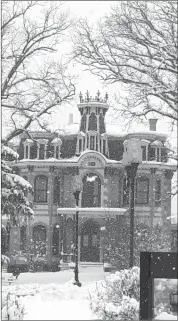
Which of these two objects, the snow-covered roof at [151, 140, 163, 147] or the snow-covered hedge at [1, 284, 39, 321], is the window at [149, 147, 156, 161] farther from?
the snow-covered hedge at [1, 284, 39, 321]

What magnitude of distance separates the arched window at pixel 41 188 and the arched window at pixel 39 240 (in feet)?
0.40

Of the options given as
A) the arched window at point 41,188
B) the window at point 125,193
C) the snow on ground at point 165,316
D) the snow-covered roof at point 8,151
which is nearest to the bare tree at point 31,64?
the snow-covered roof at point 8,151

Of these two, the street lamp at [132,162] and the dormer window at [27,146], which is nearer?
the street lamp at [132,162]

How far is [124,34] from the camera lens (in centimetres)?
268

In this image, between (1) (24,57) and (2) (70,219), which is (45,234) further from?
(1) (24,57)

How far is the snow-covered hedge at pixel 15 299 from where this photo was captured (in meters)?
2.61

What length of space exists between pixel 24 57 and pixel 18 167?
525 mm

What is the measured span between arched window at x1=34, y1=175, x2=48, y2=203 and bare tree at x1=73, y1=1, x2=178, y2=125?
45cm

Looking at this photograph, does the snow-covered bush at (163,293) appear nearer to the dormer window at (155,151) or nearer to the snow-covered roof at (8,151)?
the dormer window at (155,151)

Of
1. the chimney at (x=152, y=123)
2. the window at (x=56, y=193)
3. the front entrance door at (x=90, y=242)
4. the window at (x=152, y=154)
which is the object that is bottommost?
the front entrance door at (x=90, y=242)

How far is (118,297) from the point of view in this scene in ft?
8.38

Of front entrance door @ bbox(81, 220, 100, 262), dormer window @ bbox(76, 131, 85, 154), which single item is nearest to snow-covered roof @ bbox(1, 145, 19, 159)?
dormer window @ bbox(76, 131, 85, 154)

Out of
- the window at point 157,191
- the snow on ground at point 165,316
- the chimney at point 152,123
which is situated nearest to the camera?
the snow on ground at point 165,316

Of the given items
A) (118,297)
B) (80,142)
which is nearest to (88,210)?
(80,142)
